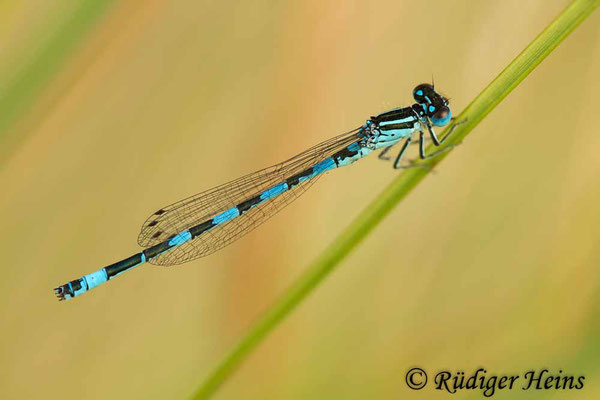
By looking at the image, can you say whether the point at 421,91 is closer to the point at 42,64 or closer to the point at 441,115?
the point at 441,115

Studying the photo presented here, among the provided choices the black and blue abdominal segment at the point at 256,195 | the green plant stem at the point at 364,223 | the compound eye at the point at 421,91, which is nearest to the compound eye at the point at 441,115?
the black and blue abdominal segment at the point at 256,195

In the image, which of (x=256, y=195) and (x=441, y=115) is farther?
(x=256, y=195)

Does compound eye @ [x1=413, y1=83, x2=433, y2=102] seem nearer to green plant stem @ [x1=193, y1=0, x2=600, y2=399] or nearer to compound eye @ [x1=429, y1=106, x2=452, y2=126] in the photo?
compound eye @ [x1=429, y1=106, x2=452, y2=126]

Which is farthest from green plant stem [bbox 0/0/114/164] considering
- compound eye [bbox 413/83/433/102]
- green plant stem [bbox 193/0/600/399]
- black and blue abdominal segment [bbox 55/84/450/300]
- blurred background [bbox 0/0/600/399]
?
compound eye [bbox 413/83/433/102]

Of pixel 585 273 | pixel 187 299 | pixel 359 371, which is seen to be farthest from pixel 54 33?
pixel 585 273

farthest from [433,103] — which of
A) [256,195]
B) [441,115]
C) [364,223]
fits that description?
[364,223]

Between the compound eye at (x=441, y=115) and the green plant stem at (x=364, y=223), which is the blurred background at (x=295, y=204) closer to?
the compound eye at (x=441, y=115)

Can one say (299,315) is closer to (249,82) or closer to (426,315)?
(426,315)
